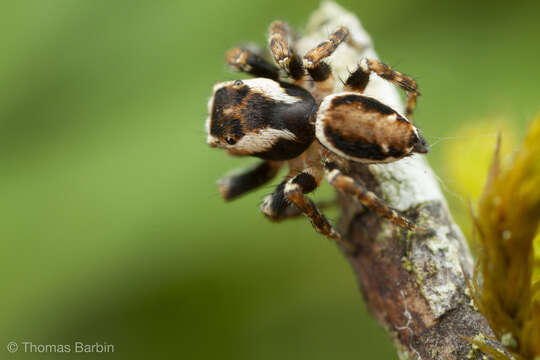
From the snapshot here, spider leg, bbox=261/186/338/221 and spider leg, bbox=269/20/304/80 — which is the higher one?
spider leg, bbox=269/20/304/80

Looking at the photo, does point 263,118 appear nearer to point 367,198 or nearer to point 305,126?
point 305,126

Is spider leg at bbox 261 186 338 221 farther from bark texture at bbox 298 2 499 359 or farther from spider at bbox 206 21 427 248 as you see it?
bark texture at bbox 298 2 499 359

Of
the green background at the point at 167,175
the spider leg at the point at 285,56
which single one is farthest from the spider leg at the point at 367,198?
the green background at the point at 167,175

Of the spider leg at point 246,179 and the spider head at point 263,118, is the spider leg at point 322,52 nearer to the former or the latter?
the spider head at point 263,118

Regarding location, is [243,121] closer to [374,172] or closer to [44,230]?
[374,172]

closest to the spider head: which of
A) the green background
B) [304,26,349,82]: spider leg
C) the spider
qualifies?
the spider

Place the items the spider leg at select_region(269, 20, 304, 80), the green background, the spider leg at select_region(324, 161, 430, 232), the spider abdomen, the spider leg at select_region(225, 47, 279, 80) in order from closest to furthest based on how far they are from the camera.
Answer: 1. the spider leg at select_region(324, 161, 430, 232)
2. the spider abdomen
3. the spider leg at select_region(269, 20, 304, 80)
4. the spider leg at select_region(225, 47, 279, 80)
5. the green background

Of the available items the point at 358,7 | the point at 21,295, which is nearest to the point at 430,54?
the point at 358,7
